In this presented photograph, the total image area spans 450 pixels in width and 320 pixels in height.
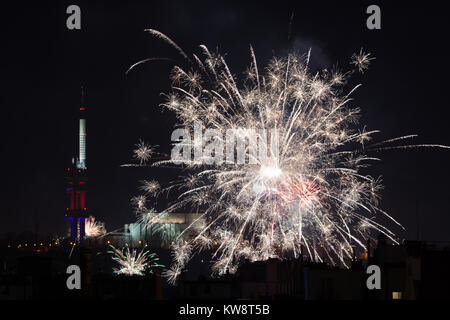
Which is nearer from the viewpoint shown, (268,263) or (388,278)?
(388,278)

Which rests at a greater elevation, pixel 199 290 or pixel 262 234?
pixel 262 234

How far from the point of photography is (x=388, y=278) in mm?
44094

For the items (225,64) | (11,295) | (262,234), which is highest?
(225,64)

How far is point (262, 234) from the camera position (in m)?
58.7

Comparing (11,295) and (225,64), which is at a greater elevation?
(225,64)
